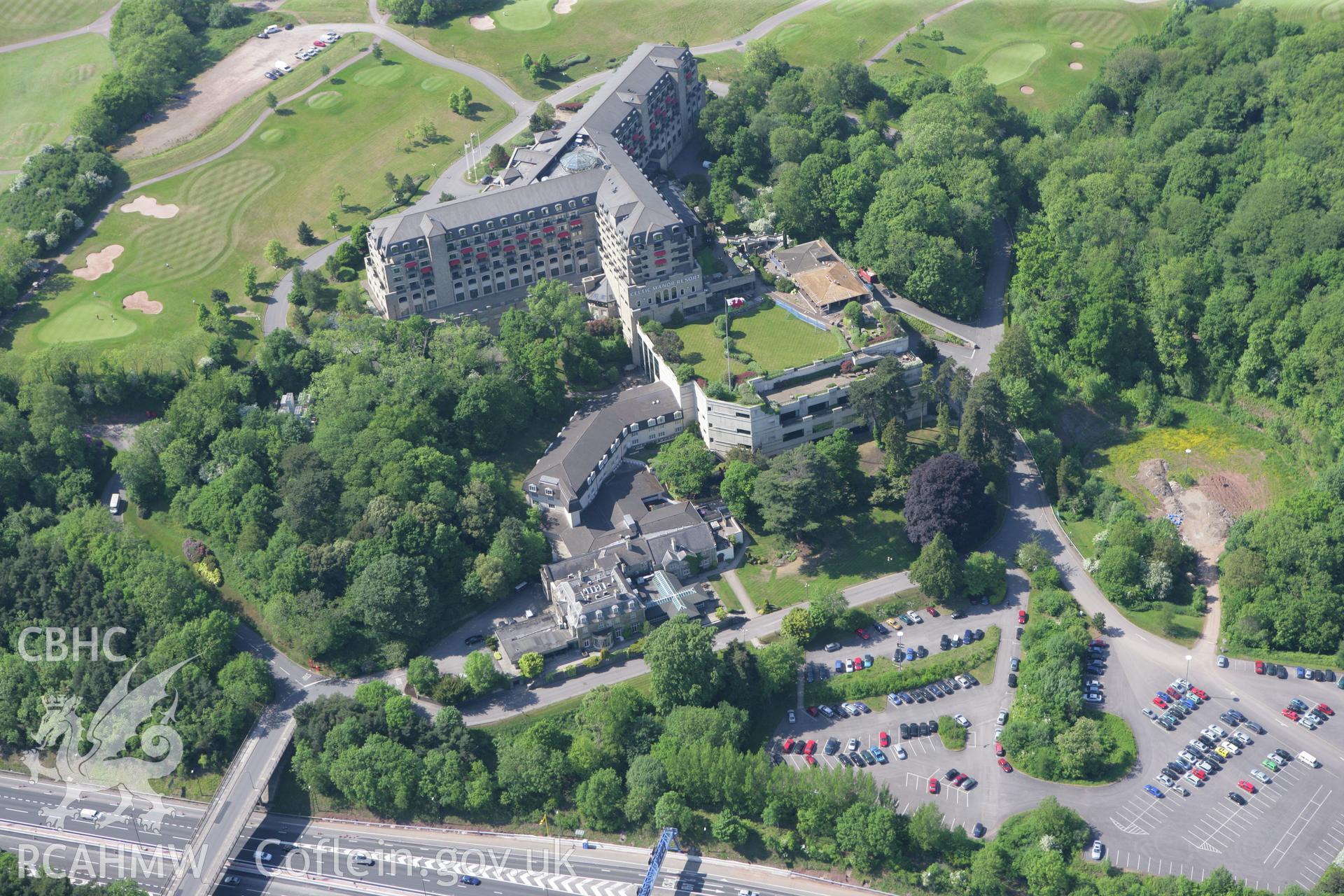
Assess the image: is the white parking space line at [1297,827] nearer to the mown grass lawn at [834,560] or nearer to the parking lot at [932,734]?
the parking lot at [932,734]

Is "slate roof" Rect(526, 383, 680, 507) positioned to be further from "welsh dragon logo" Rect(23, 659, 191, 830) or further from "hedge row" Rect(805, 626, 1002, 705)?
"welsh dragon logo" Rect(23, 659, 191, 830)

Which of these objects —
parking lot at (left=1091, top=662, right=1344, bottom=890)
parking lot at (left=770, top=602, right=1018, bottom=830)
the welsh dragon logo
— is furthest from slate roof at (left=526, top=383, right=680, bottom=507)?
parking lot at (left=1091, top=662, right=1344, bottom=890)

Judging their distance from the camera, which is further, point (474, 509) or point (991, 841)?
point (474, 509)

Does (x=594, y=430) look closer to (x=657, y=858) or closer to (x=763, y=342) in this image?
(x=763, y=342)

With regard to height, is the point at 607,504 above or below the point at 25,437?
below

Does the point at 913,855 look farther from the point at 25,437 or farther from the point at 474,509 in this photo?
the point at 25,437

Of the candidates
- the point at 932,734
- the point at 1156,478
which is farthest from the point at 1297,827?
the point at 1156,478

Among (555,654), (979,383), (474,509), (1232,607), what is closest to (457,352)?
(474,509)
